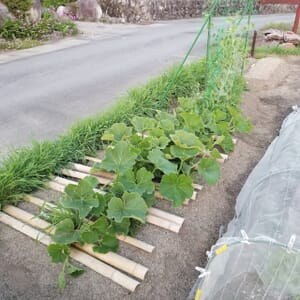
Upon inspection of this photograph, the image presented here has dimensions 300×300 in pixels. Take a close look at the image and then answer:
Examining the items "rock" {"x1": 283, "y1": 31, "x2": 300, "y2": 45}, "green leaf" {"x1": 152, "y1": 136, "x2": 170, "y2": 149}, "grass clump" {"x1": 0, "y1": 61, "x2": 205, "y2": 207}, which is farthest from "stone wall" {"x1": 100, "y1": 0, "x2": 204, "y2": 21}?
"green leaf" {"x1": 152, "y1": 136, "x2": 170, "y2": 149}

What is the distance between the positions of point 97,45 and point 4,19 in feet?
9.64

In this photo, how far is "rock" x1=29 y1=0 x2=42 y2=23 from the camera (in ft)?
33.4

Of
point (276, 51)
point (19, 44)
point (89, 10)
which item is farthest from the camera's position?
point (89, 10)

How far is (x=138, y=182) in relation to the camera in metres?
2.33

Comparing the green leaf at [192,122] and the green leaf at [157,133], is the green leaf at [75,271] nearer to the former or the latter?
the green leaf at [157,133]

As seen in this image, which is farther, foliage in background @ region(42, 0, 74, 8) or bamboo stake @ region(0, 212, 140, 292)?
foliage in background @ region(42, 0, 74, 8)

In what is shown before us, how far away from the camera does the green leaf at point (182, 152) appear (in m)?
2.59

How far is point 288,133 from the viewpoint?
2.92m

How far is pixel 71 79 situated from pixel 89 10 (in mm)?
9364

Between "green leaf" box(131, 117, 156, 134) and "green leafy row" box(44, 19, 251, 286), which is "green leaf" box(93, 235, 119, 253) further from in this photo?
"green leaf" box(131, 117, 156, 134)

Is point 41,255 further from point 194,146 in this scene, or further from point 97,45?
point 97,45

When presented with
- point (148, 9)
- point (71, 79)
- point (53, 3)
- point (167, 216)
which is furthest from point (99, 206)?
point (148, 9)

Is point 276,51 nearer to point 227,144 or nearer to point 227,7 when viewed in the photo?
point 227,7

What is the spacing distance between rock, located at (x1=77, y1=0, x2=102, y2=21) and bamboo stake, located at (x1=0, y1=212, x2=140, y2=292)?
512 inches
